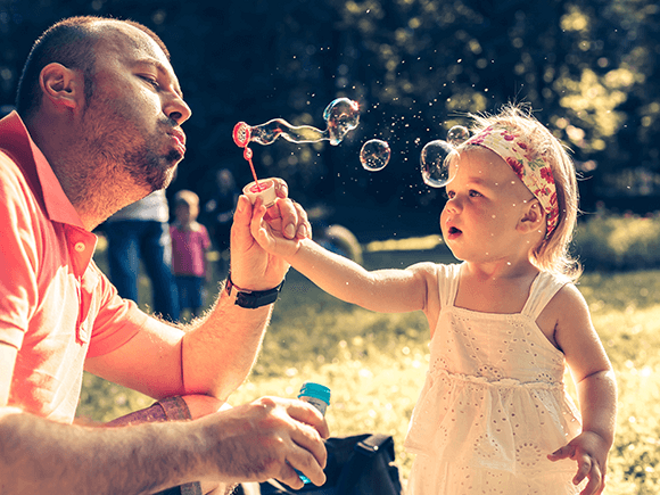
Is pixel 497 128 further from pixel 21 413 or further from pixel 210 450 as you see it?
pixel 21 413

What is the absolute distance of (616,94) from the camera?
20406 millimetres

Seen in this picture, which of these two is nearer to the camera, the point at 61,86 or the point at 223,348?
the point at 61,86

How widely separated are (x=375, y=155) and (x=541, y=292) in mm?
777

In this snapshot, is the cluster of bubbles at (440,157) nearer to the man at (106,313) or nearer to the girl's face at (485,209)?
the girl's face at (485,209)

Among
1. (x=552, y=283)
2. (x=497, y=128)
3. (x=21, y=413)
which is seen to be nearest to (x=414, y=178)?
(x=497, y=128)

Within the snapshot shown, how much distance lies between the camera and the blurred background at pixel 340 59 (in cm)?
1557

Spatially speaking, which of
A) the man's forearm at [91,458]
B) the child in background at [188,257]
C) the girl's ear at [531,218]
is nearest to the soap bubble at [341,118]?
the girl's ear at [531,218]

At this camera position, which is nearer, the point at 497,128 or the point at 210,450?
the point at 210,450

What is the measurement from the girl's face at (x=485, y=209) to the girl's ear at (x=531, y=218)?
11 millimetres

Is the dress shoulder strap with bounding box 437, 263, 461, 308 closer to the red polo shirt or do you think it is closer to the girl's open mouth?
the girl's open mouth

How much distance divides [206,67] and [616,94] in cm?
1293

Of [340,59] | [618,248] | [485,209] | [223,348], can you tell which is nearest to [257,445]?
[223,348]

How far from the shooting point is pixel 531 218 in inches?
77.2

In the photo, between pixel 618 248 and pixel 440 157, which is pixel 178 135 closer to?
pixel 440 157
